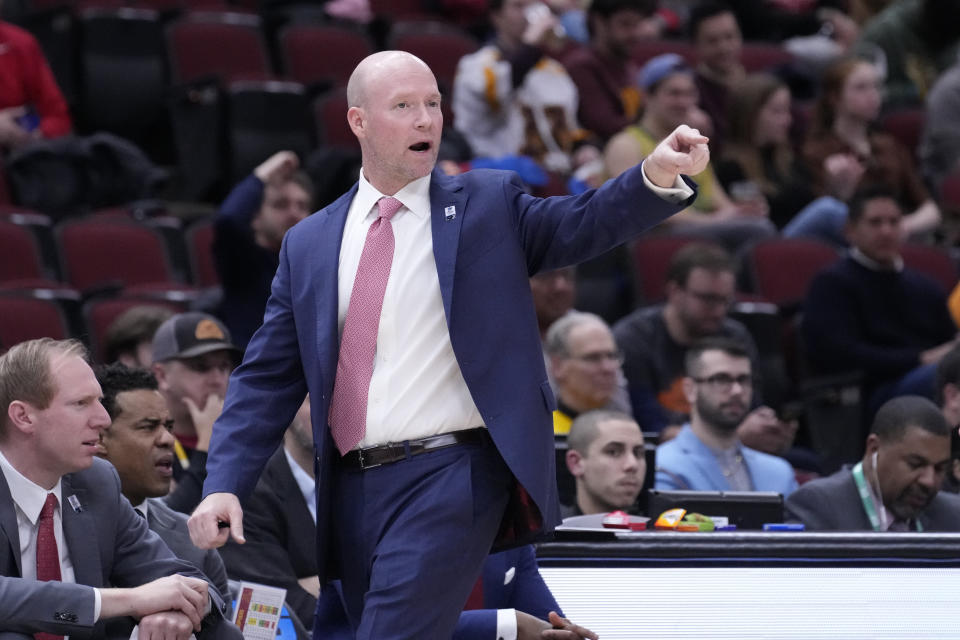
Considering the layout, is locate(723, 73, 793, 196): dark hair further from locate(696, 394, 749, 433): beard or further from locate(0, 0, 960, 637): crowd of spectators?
locate(696, 394, 749, 433): beard

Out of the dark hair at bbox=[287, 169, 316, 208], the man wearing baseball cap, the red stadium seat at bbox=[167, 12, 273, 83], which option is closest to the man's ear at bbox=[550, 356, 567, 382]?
the dark hair at bbox=[287, 169, 316, 208]

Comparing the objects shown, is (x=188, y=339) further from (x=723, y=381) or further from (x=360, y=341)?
(x=360, y=341)

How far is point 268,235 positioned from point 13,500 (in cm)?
293

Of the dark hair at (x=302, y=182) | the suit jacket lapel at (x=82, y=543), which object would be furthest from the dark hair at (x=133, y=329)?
the suit jacket lapel at (x=82, y=543)

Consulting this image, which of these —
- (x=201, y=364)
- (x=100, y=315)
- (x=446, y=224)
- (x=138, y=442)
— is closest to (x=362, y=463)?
(x=446, y=224)

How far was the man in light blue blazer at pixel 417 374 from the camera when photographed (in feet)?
9.75

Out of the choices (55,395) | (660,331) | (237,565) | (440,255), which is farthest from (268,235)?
(440,255)

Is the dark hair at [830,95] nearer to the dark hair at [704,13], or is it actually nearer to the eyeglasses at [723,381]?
the dark hair at [704,13]

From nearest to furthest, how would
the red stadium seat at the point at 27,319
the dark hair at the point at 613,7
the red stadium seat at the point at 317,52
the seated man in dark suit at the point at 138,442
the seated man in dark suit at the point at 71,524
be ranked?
the seated man in dark suit at the point at 71,524, the seated man in dark suit at the point at 138,442, the red stadium seat at the point at 27,319, the dark hair at the point at 613,7, the red stadium seat at the point at 317,52

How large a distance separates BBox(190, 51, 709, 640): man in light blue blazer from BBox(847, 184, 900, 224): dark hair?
4.26 m

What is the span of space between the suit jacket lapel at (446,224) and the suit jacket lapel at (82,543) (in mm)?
937

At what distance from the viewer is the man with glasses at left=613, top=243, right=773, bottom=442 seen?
6441mm

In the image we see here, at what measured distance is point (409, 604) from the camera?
9.60 ft

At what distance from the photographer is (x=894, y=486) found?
4762 mm
